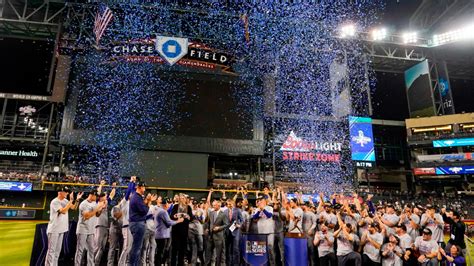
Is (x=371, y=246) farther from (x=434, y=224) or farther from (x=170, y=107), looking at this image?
(x=170, y=107)

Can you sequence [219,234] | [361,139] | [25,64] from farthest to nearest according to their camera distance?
[361,139] → [25,64] → [219,234]

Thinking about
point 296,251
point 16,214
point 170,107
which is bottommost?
point 296,251

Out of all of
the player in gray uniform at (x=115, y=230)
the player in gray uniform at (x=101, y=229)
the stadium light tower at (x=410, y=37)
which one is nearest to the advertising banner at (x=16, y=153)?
the player in gray uniform at (x=101, y=229)

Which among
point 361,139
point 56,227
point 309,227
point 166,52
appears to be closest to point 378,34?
point 361,139

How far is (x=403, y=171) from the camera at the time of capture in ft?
131

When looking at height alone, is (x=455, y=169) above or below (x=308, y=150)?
below

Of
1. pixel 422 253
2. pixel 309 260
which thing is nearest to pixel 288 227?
pixel 309 260

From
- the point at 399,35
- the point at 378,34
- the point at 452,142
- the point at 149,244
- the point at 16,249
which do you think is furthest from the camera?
the point at 452,142

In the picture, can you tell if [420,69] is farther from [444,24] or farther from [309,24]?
[309,24]

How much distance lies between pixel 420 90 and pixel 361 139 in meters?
11.8

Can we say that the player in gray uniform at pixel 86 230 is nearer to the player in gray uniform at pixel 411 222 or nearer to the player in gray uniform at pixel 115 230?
the player in gray uniform at pixel 115 230

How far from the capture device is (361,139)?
32750 millimetres

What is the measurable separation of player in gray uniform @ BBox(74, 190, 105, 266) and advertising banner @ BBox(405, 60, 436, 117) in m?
39.0

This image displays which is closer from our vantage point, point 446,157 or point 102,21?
point 102,21
